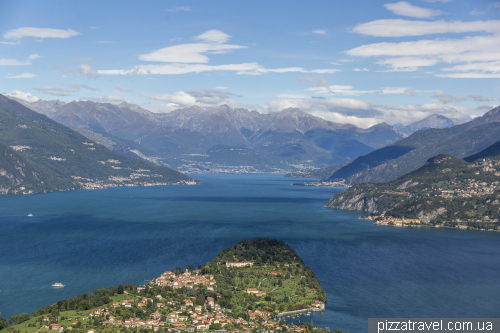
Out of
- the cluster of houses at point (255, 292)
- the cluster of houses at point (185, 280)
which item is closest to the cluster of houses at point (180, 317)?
the cluster of houses at point (185, 280)

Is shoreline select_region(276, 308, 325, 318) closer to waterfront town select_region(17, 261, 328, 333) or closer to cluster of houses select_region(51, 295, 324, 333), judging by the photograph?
waterfront town select_region(17, 261, 328, 333)

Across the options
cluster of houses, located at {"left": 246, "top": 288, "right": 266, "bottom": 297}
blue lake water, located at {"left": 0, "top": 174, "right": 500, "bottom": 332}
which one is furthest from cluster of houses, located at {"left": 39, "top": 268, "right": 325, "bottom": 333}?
blue lake water, located at {"left": 0, "top": 174, "right": 500, "bottom": 332}

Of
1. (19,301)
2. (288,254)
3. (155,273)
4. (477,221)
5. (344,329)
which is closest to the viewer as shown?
(344,329)

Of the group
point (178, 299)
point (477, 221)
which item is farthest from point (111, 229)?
point (477, 221)

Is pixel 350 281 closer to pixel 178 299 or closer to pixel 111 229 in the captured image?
pixel 178 299

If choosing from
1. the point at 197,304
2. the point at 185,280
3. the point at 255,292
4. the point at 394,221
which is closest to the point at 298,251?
the point at 255,292

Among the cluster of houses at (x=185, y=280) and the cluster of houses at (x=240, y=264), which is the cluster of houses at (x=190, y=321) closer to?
the cluster of houses at (x=185, y=280)

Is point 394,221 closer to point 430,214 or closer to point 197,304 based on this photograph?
point 430,214
